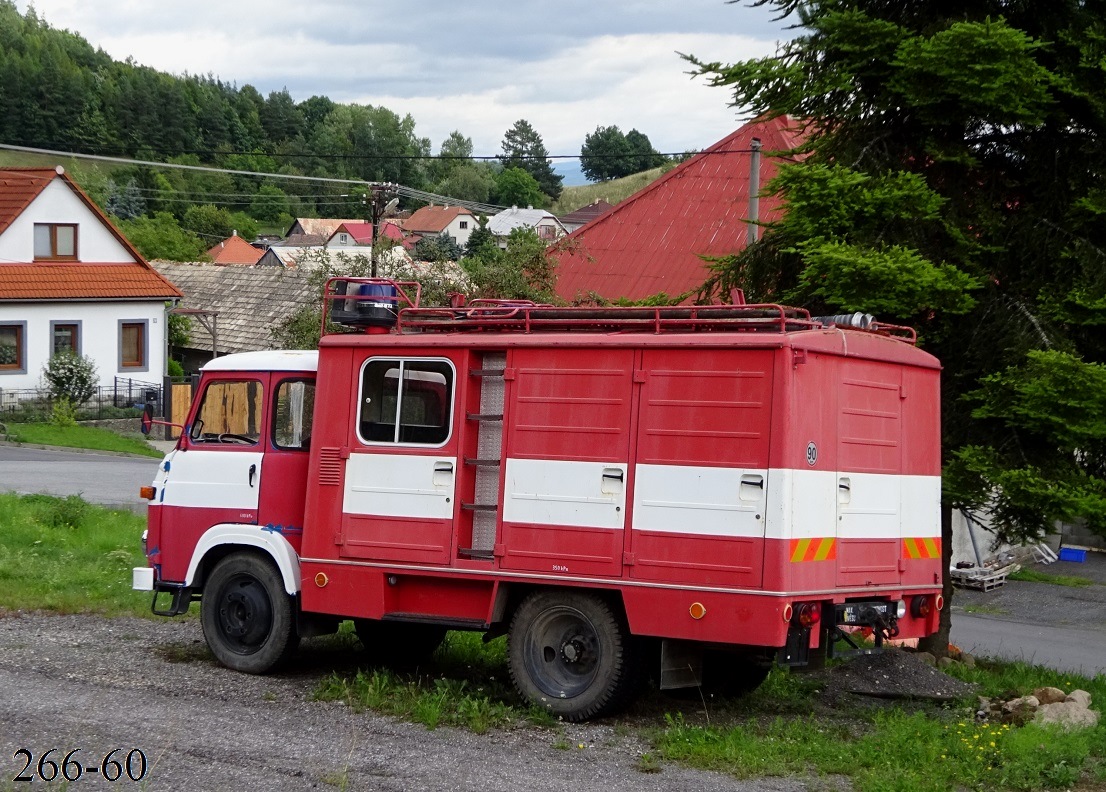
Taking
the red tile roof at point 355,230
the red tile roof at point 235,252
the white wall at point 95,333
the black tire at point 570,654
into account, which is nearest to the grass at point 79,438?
the white wall at point 95,333

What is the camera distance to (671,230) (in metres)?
25.9

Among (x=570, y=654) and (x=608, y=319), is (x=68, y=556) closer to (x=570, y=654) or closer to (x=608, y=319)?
(x=570, y=654)

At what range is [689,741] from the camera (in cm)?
836

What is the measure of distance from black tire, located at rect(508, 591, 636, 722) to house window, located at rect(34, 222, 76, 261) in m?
35.2

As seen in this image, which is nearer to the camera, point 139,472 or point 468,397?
point 468,397

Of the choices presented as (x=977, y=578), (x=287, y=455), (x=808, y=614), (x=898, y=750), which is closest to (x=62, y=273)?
(x=977, y=578)

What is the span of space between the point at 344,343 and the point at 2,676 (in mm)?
3395

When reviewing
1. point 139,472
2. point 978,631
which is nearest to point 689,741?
point 978,631

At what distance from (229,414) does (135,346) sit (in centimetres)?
3288

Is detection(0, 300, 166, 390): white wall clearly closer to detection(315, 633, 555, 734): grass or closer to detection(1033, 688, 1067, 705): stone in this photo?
detection(315, 633, 555, 734): grass

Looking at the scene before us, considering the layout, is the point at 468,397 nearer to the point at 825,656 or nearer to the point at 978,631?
the point at 825,656

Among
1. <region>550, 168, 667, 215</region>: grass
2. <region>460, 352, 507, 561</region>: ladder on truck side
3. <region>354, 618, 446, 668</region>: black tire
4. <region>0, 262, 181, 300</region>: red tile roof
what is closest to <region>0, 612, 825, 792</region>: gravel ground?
<region>354, 618, 446, 668</region>: black tire

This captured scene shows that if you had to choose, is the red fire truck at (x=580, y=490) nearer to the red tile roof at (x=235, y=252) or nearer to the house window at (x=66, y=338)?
the house window at (x=66, y=338)

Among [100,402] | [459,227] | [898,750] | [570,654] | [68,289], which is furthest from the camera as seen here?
[459,227]
